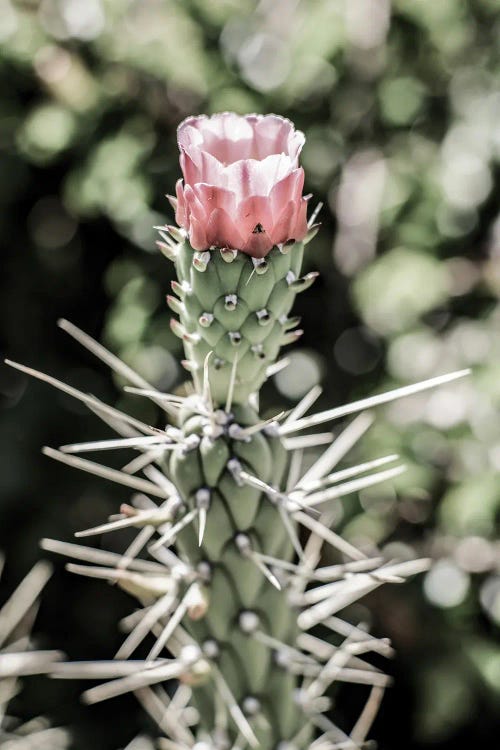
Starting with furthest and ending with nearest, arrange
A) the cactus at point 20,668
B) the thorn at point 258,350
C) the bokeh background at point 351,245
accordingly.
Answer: the bokeh background at point 351,245
the cactus at point 20,668
the thorn at point 258,350

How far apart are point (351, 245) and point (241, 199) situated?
115 cm

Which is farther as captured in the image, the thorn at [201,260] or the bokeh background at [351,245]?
the bokeh background at [351,245]

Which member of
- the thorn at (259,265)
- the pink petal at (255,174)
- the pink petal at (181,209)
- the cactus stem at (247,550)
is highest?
the pink petal at (255,174)

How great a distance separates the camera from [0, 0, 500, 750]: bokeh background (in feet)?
5.86

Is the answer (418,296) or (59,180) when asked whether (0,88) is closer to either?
(59,180)

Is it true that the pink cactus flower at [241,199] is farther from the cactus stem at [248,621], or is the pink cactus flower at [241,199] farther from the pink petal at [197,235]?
the cactus stem at [248,621]

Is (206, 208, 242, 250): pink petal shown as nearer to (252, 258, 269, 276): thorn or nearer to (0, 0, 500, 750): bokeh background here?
(252, 258, 269, 276): thorn

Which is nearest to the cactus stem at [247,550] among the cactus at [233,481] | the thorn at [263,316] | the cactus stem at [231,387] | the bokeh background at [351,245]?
the cactus at [233,481]

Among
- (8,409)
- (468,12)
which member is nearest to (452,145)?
(468,12)

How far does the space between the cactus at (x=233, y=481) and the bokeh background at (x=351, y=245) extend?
55 centimetres

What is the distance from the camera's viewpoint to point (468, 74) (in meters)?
1.92

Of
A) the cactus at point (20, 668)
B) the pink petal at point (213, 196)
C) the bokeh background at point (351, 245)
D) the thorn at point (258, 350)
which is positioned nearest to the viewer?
the pink petal at point (213, 196)

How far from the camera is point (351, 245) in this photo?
1.99 metres

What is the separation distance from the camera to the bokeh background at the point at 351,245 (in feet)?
5.86
